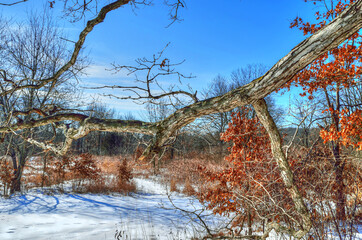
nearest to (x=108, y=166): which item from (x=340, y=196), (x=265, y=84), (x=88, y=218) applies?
(x=88, y=218)

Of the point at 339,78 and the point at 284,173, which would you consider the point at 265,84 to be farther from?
the point at 339,78

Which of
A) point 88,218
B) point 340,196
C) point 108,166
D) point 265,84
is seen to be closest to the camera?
point 265,84

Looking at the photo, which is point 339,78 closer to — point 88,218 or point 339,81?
point 339,81

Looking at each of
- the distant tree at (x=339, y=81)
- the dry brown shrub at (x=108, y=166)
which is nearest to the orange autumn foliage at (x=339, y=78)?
the distant tree at (x=339, y=81)

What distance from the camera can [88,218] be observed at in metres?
5.97

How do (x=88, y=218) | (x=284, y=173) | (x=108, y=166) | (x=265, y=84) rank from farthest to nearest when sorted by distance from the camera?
(x=108, y=166)
(x=88, y=218)
(x=284, y=173)
(x=265, y=84)

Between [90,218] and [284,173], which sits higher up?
[284,173]

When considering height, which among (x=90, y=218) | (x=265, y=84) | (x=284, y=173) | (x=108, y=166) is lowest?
(x=90, y=218)

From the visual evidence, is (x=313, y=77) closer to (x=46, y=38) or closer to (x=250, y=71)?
(x=46, y=38)

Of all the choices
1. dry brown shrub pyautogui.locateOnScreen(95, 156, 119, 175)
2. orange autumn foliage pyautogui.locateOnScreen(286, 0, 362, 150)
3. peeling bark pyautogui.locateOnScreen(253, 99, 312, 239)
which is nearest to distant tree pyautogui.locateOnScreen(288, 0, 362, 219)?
orange autumn foliage pyautogui.locateOnScreen(286, 0, 362, 150)

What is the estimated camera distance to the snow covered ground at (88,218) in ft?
15.8

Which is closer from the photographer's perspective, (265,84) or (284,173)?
(265,84)

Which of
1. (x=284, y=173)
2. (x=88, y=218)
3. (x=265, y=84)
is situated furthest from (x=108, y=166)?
(x=265, y=84)

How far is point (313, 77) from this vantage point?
5.55 m
